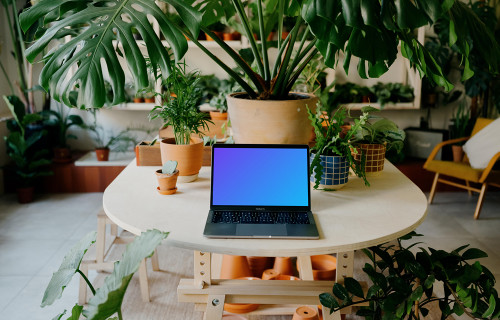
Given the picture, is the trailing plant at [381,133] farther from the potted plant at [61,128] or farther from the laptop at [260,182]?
the potted plant at [61,128]

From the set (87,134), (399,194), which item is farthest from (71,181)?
(399,194)

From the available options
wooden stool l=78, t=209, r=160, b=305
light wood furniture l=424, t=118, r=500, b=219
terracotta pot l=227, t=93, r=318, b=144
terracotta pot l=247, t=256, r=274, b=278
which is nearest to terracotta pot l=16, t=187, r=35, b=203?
wooden stool l=78, t=209, r=160, b=305

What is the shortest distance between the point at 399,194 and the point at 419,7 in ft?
2.31

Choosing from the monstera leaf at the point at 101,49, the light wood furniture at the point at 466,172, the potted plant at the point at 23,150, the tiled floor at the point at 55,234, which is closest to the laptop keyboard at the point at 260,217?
the monstera leaf at the point at 101,49

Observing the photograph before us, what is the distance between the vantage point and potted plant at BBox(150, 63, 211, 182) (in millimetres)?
1808

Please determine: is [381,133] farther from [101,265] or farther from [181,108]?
[101,265]

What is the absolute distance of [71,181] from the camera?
435 cm

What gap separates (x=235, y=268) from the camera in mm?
2174

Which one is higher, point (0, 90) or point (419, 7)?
point (419, 7)

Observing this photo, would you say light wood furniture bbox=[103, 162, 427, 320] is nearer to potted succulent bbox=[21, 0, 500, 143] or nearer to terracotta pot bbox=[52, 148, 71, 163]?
potted succulent bbox=[21, 0, 500, 143]

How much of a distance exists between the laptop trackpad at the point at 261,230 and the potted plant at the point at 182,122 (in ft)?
1.65

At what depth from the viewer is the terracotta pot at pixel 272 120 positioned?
179cm

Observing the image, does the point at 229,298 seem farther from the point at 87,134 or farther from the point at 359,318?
the point at 87,134

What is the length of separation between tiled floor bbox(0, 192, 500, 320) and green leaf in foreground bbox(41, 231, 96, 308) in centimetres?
130
